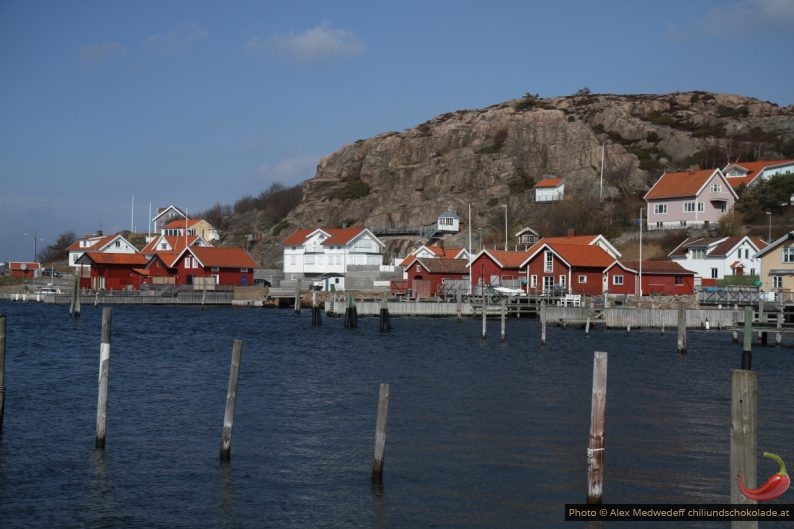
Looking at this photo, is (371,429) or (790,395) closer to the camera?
(371,429)

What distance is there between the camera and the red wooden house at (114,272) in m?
106

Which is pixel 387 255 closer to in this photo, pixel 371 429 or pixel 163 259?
pixel 163 259

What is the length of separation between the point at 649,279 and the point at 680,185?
34.7m

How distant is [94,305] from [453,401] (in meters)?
73.2

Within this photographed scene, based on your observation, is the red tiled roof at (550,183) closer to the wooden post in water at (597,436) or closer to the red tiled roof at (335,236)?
the red tiled roof at (335,236)

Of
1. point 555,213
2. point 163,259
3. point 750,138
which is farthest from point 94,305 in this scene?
point 750,138

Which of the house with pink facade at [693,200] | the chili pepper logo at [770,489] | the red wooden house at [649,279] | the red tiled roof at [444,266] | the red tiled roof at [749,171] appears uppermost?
the red tiled roof at [749,171]

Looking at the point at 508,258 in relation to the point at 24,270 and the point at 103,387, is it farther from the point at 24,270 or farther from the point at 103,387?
the point at 24,270

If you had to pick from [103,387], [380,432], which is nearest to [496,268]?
[103,387]

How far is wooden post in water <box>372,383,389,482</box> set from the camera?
718 inches

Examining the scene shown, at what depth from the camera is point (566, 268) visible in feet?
263

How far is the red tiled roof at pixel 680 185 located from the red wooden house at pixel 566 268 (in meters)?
31.3

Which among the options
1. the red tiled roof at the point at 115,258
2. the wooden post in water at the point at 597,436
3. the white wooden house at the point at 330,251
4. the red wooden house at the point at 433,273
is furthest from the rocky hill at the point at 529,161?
the wooden post in water at the point at 597,436

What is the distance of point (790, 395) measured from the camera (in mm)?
33250
